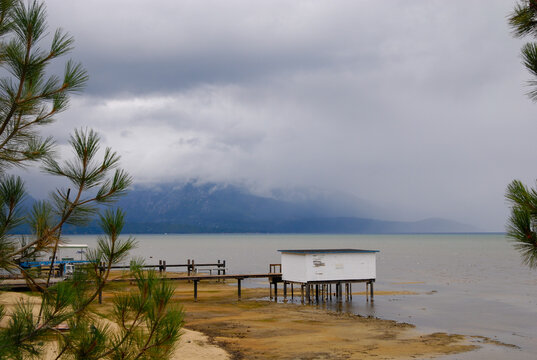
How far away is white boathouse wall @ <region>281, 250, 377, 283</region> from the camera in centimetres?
3597

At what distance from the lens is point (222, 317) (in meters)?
30.0

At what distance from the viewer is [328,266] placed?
36.3m

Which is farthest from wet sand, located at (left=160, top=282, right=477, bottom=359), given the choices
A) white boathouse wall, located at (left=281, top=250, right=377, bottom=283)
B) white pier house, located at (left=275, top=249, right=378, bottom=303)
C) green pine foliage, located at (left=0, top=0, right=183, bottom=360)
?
green pine foliage, located at (left=0, top=0, right=183, bottom=360)

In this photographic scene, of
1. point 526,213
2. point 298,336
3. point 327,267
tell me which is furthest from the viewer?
point 327,267

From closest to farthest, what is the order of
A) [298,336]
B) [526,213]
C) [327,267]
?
[526,213], [298,336], [327,267]

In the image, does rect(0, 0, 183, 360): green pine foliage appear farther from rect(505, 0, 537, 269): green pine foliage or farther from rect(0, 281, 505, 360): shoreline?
rect(0, 281, 505, 360): shoreline

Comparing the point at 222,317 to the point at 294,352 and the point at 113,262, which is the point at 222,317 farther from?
the point at 113,262

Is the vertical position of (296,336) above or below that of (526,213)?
below

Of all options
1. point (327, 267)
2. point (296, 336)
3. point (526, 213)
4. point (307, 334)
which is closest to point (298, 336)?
point (296, 336)

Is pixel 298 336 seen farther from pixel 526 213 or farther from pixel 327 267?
pixel 526 213

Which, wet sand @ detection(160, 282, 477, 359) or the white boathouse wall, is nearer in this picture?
wet sand @ detection(160, 282, 477, 359)

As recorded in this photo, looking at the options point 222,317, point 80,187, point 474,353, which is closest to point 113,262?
point 80,187

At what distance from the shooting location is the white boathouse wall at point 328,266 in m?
36.0

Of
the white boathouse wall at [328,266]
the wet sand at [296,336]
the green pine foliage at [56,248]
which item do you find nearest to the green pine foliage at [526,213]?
the green pine foliage at [56,248]
